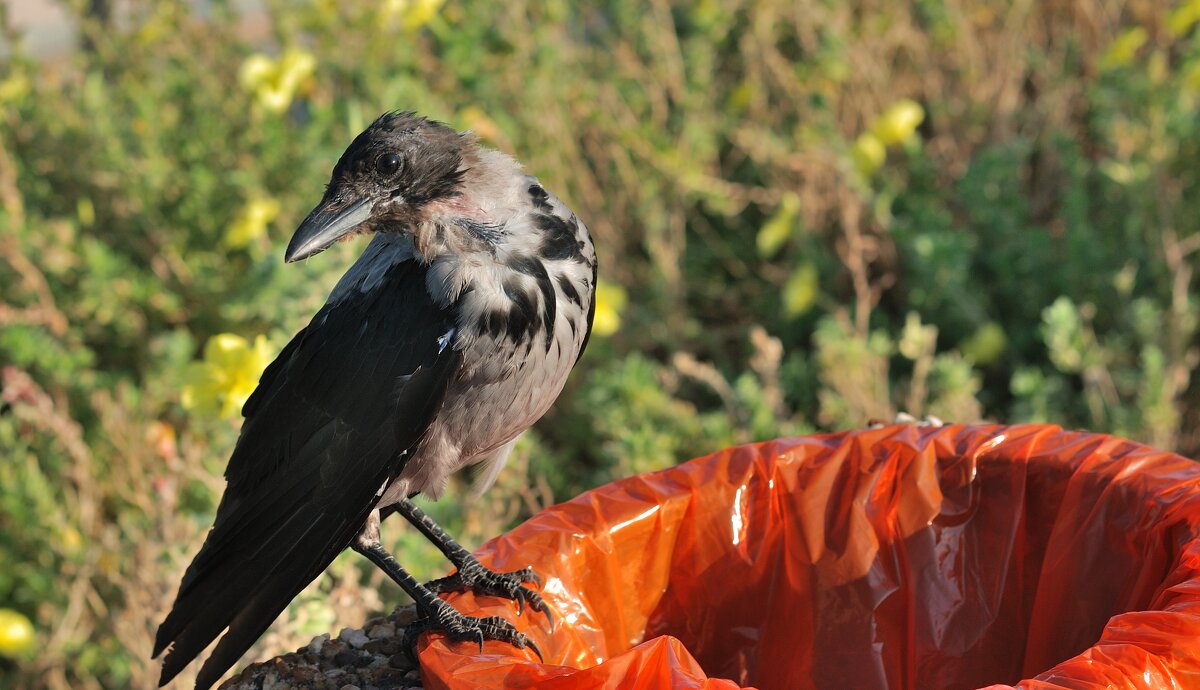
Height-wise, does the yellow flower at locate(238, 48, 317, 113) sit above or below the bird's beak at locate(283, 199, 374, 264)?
above

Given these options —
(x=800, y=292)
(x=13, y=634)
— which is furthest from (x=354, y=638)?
(x=800, y=292)

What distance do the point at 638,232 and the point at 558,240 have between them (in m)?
2.60

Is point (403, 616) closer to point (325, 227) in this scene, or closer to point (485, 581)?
point (485, 581)

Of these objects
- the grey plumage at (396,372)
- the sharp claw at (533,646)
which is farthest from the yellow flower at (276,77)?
the sharp claw at (533,646)

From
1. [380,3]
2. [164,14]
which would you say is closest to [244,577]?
[380,3]

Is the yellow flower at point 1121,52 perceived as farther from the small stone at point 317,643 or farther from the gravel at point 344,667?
the small stone at point 317,643

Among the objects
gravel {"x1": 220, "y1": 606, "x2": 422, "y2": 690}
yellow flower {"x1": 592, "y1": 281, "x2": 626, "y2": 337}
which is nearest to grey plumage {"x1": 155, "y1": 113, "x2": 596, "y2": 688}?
gravel {"x1": 220, "y1": 606, "x2": 422, "y2": 690}

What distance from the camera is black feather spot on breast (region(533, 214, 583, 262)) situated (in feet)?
7.06

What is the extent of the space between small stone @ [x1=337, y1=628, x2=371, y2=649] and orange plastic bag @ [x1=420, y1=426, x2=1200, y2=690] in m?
0.25

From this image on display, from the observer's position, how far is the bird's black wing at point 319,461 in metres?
2.00

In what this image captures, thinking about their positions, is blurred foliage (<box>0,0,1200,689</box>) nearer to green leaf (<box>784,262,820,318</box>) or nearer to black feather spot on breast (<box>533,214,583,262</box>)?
green leaf (<box>784,262,820,318</box>)

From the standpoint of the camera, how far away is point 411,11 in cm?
434

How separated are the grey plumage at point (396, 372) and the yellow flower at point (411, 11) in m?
2.29

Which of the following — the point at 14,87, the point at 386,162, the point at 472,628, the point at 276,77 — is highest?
the point at 14,87
